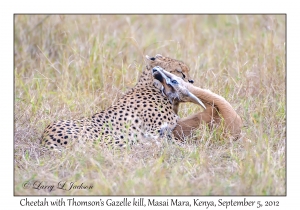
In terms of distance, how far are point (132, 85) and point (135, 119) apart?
927 mm

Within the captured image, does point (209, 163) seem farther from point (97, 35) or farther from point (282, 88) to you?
point (97, 35)

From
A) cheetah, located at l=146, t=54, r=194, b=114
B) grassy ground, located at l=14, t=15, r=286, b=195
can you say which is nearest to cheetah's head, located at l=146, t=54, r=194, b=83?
cheetah, located at l=146, t=54, r=194, b=114

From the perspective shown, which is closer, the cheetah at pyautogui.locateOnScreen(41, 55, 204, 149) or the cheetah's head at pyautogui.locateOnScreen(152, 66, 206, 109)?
the cheetah at pyautogui.locateOnScreen(41, 55, 204, 149)

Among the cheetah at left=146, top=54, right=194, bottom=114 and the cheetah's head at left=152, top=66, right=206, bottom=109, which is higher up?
the cheetah at left=146, top=54, right=194, bottom=114

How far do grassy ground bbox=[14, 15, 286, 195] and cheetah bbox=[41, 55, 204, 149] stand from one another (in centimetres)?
20

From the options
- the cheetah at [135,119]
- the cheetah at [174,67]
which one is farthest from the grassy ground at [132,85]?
the cheetah at [174,67]

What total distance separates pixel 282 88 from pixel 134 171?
7.16 feet

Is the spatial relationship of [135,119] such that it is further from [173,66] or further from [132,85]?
[132,85]

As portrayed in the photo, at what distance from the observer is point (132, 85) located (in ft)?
19.9

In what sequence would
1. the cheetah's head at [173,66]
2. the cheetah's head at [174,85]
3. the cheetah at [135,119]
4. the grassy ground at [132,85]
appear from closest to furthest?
the grassy ground at [132,85] < the cheetah at [135,119] < the cheetah's head at [174,85] < the cheetah's head at [173,66]

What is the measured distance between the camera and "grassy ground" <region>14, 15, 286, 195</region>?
13.4 ft

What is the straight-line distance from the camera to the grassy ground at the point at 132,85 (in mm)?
4070

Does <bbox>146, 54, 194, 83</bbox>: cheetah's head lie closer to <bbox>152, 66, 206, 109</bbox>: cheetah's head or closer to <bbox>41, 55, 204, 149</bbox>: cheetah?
A: <bbox>41, 55, 204, 149</bbox>: cheetah

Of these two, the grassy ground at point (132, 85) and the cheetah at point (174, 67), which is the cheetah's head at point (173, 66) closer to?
the cheetah at point (174, 67)
